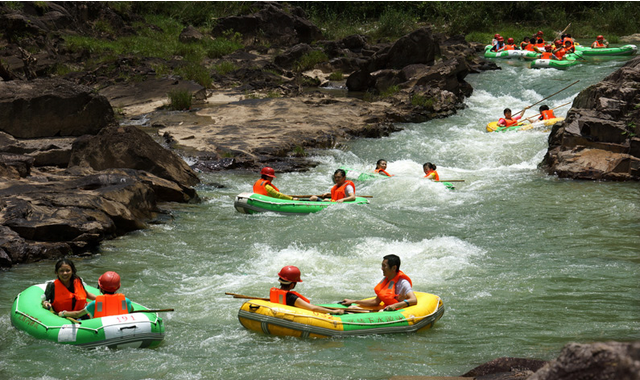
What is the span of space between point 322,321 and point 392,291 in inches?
35.2

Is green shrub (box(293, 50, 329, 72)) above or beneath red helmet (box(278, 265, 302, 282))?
beneath

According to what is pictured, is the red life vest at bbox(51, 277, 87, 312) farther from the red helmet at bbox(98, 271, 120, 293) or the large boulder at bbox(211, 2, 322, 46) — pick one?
the large boulder at bbox(211, 2, 322, 46)

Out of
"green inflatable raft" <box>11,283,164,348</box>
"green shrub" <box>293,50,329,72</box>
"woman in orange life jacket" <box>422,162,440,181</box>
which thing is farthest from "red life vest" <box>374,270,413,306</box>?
"green shrub" <box>293,50,329,72</box>

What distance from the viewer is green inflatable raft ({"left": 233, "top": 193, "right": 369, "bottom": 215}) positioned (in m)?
11.3

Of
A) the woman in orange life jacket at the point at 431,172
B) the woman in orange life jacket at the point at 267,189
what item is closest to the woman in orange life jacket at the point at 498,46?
the woman in orange life jacket at the point at 431,172

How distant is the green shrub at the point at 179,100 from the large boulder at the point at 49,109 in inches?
164

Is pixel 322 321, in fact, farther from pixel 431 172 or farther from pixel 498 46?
pixel 498 46

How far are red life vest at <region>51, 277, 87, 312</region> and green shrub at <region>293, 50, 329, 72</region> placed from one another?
20133 mm

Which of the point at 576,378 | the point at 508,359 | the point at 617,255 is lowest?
the point at 617,255

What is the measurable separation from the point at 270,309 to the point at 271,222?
16.0 feet

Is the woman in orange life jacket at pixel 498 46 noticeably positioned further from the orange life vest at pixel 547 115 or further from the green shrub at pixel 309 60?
the orange life vest at pixel 547 115

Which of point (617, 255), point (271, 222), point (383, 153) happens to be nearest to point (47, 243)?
point (271, 222)

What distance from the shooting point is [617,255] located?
27.7 feet

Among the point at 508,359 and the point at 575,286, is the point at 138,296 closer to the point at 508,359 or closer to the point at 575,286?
the point at 508,359
